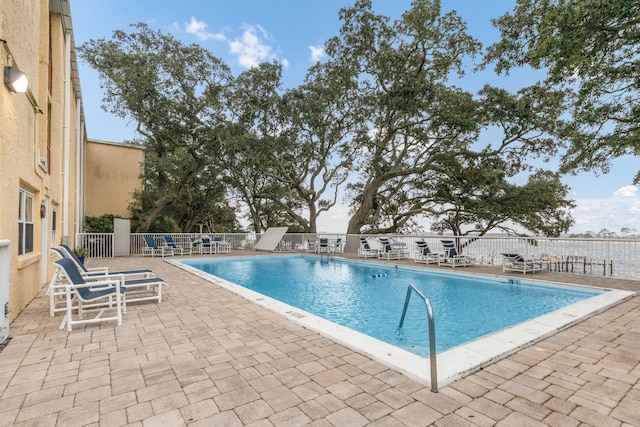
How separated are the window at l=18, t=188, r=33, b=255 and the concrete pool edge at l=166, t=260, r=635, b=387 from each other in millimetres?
3778

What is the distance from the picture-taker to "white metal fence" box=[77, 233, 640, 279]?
779cm

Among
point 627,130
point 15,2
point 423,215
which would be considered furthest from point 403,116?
point 15,2

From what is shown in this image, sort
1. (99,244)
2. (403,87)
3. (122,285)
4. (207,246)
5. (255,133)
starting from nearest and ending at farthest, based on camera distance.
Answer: (122,285), (99,244), (403,87), (207,246), (255,133)

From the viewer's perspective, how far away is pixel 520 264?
9156 millimetres

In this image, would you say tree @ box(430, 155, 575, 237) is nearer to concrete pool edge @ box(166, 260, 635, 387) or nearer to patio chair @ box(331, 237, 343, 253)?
patio chair @ box(331, 237, 343, 253)

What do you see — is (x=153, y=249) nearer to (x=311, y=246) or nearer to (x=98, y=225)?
(x=98, y=225)

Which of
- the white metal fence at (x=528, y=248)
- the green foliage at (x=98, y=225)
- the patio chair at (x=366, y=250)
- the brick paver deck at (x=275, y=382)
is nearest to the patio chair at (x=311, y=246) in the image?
the white metal fence at (x=528, y=248)

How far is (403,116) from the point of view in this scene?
17.0 metres

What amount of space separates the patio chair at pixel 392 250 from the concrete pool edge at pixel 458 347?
7.98m

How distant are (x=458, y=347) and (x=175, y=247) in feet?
45.4

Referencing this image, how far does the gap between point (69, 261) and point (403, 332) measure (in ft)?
16.2

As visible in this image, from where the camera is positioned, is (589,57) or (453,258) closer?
(589,57)

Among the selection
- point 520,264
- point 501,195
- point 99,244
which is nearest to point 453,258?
point 520,264

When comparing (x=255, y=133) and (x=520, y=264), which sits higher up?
(x=255, y=133)
